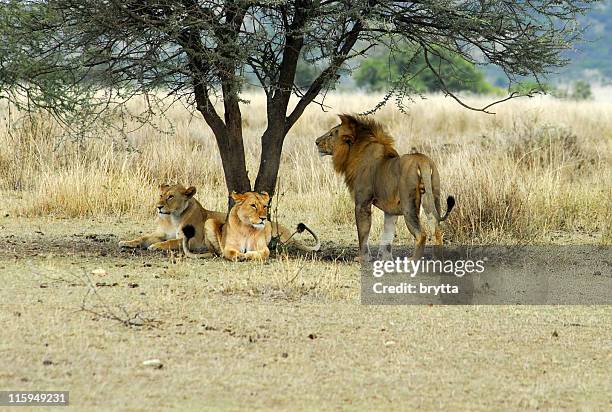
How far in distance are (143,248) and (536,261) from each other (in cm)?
437

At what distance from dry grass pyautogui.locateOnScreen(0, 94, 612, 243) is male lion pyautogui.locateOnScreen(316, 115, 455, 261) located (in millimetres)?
1996

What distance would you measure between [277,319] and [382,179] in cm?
328

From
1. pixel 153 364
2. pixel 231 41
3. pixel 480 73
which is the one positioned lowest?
pixel 153 364

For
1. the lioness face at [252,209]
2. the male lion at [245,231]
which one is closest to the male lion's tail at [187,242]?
the male lion at [245,231]

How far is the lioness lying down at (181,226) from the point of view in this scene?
12570mm

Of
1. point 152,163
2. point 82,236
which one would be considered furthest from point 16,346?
point 152,163

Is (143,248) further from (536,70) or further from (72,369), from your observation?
(72,369)

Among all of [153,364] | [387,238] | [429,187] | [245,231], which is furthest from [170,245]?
[153,364]

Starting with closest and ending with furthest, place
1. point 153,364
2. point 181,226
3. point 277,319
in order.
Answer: point 153,364 < point 277,319 < point 181,226

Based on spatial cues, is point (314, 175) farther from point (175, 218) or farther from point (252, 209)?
point (252, 209)

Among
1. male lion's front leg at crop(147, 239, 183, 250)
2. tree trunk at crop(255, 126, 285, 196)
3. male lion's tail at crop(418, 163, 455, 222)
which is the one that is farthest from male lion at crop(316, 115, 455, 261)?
male lion's front leg at crop(147, 239, 183, 250)

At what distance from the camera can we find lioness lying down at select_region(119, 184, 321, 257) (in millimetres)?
12570

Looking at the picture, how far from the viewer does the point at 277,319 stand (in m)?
9.18

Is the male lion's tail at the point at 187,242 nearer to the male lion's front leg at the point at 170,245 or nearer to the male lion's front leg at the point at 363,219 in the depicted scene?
the male lion's front leg at the point at 170,245
